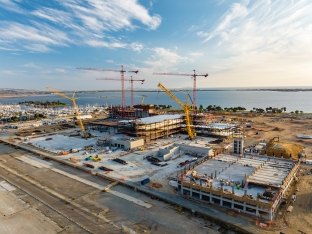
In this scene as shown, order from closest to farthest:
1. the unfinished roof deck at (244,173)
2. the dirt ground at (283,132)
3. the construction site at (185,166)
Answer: the construction site at (185,166) → the unfinished roof deck at (244,173) → the dirt ground at (283,132)

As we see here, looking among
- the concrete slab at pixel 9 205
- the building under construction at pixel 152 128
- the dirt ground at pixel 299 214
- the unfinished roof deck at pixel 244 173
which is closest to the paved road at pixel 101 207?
the concrete slab at pixel 9 205

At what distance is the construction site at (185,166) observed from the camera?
112ft

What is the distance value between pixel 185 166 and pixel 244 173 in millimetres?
13009

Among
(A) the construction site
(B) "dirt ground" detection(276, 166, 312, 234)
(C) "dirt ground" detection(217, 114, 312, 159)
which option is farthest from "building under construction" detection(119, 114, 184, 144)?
(B) "dirt ground" detection(276, 166, 312, 234)

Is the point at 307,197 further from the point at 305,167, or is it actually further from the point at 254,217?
the point at 305,167

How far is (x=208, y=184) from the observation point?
37.4m

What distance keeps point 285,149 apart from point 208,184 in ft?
79.3

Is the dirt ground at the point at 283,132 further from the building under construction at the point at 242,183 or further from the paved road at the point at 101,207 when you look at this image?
the paved road at the point at 101,207

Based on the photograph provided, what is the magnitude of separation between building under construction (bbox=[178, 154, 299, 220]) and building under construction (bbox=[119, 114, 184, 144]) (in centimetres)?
2987

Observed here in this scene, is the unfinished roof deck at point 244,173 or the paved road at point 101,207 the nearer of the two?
the paved road at point 101,207

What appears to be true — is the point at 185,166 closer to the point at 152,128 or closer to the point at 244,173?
the point at 244,173

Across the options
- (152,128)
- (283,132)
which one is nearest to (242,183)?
(152,128)

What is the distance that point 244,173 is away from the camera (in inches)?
1630

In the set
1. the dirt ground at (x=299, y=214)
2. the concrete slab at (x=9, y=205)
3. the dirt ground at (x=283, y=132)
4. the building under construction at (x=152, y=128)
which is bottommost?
the concrete slab at (x=9, y=205)
